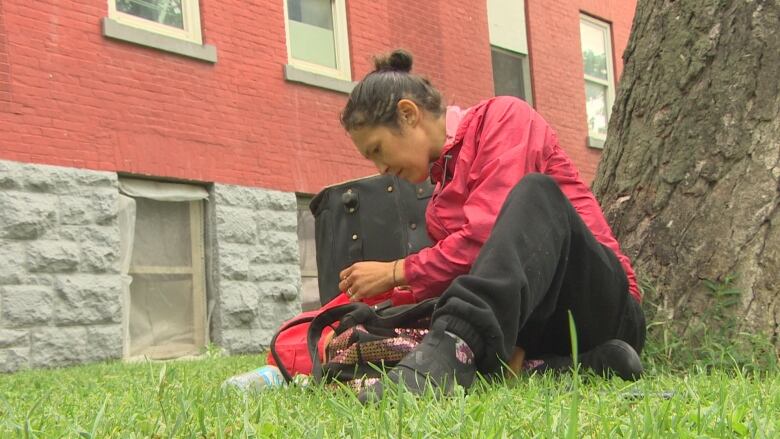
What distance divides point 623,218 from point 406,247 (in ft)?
3.47

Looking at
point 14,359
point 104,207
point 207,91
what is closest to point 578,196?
point 14,359

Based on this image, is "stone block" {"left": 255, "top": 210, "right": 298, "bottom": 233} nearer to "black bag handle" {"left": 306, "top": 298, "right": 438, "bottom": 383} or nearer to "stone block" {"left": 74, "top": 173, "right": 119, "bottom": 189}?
"stone block" {"left": 74, "top": 173, "right": 119, "bottom": 189}

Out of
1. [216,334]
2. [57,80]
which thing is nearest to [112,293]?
[216,334]

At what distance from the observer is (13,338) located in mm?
6250

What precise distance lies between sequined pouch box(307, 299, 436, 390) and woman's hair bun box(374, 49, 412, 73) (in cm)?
94

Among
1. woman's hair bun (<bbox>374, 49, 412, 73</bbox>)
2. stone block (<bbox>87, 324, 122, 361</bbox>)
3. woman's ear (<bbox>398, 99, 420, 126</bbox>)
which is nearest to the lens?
woman's ear (<bbox>398, 99, 420, 126</bbox>)

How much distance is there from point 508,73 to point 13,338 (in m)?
7.61

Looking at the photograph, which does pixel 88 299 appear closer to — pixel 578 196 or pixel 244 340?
pixel 244 340

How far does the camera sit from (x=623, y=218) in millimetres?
3723

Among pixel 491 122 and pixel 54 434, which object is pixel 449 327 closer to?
pixel 491 122

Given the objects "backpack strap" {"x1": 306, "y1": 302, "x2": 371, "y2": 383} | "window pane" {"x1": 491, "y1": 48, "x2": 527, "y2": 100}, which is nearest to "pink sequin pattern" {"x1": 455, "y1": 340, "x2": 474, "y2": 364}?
"backpack strap" {"x1": 306, "y1": 302, "x2": 371, "y2": 383}

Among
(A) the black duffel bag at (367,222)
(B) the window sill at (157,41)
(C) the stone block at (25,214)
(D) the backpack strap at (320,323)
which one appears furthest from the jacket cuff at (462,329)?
(B) the window sill at (157,41)

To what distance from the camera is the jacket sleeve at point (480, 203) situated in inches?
105

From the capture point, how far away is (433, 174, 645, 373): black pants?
2.31 meters
